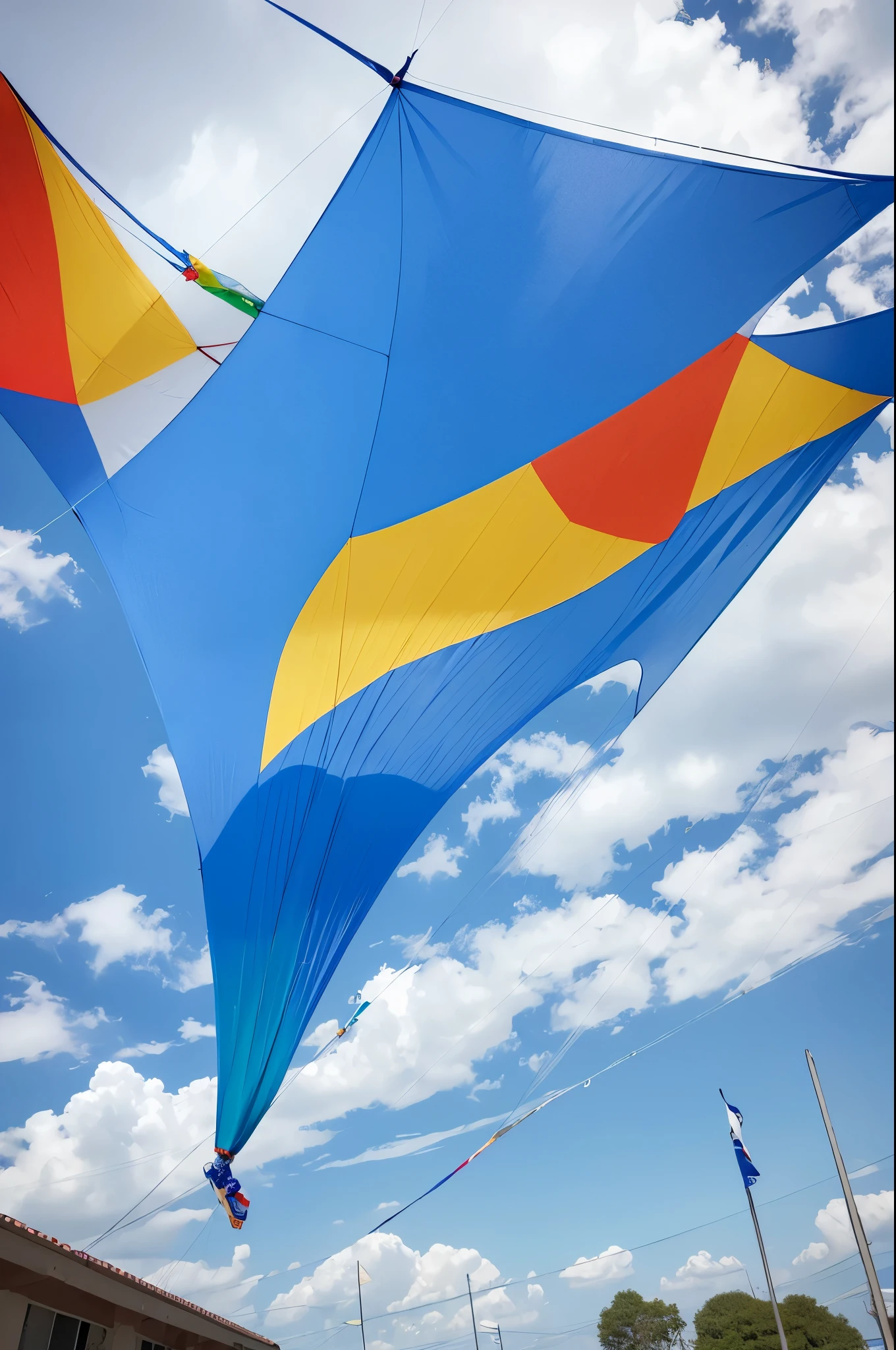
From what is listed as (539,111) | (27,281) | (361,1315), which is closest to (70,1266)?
(27,281)

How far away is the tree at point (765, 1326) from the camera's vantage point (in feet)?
61.2

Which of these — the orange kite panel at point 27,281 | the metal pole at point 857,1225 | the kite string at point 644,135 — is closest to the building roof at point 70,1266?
the orange kite panel at point 27,281

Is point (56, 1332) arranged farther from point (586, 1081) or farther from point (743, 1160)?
point (743, 1160)

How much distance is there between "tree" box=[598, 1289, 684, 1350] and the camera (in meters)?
22.0

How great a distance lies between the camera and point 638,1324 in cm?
2242

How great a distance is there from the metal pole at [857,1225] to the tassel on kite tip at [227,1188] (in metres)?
5.50

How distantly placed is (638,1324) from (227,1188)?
2585 cm

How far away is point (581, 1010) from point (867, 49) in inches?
215

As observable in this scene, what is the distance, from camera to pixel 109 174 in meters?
4.79

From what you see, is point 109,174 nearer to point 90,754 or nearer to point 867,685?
point 867,685

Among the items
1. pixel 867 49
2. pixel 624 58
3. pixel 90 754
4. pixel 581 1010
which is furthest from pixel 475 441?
pixel 90 754

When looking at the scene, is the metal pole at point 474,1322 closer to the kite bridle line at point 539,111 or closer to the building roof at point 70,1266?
the building roof at point 70,1266

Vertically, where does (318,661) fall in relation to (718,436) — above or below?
below

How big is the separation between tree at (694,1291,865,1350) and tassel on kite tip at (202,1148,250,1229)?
21.8m
